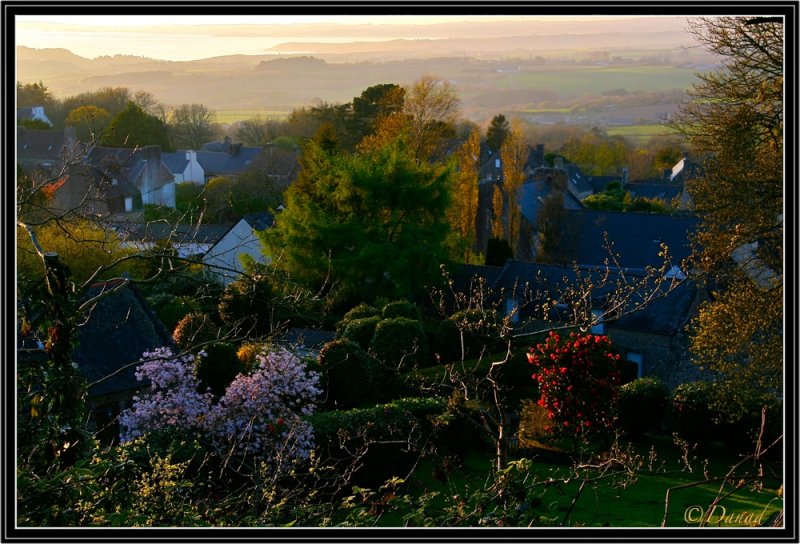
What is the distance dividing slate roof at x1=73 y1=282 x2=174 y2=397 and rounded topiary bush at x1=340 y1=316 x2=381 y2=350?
259 inches

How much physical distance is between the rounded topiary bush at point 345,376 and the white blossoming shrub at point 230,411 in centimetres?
429

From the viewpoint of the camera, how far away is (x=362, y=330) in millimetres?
22656

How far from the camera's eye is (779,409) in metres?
16.3

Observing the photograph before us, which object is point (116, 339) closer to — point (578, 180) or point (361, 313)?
point (361, 313)

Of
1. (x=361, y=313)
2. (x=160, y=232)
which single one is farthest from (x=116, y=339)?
(x=361, y=313)

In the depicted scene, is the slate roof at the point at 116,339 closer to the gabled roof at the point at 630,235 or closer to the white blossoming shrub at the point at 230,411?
the white blossoming shrub at the point at 230,411

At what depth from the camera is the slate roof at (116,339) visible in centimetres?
1532

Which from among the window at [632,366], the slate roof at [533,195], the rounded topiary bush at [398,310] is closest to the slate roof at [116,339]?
the rounded topiary bush at [398,310]

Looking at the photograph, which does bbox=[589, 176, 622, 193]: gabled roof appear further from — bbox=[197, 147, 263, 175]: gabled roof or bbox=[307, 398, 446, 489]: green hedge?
bbox=[307, 398, 446, 489]: green hedge

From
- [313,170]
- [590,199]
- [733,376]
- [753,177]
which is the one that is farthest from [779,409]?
[590,199]

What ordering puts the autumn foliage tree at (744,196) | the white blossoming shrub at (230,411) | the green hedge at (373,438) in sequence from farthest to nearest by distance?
the autumn foliage tree at (744,196) → the green hedge at (373,438) → the white blossoming shrub at (230,411)

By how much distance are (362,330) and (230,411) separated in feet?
32.5

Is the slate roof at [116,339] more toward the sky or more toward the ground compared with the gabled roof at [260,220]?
more toward the sky

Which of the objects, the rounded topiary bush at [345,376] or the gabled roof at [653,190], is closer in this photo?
the rounded topiary bush at [345,376]
